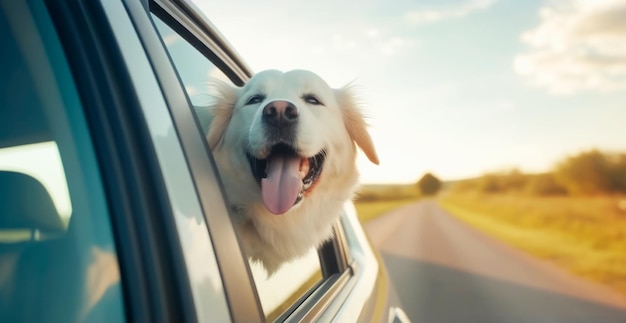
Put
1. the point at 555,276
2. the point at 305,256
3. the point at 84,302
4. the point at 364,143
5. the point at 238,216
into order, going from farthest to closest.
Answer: the point at 555,276
the point at 364,143
the point at 305,256
the point at 238,216
the point at 84,302

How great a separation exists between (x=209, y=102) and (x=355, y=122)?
1.02 metres

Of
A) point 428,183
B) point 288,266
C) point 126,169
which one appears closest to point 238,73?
point 288,266

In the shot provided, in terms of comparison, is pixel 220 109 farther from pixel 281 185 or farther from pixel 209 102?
pixel 281 185

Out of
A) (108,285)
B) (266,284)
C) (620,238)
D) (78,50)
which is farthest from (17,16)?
(620,238)

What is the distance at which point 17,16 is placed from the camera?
3.51 ft

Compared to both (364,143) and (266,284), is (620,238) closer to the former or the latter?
(364,143)

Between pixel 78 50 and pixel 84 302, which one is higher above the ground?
A: pixel 78 50

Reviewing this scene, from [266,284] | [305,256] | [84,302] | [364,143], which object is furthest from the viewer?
[364,143]

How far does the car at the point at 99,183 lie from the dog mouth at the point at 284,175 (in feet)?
3.50

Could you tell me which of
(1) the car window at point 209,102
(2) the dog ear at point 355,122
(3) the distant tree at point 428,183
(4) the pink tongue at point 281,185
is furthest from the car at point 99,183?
(3) the distant tree at point 428,183

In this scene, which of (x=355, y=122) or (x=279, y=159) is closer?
(x=279, y=159)

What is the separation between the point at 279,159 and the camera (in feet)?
8.82

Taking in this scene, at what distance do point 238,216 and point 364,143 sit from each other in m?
1.07

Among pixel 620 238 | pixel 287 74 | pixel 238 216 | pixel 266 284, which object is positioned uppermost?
pixel 287 74
